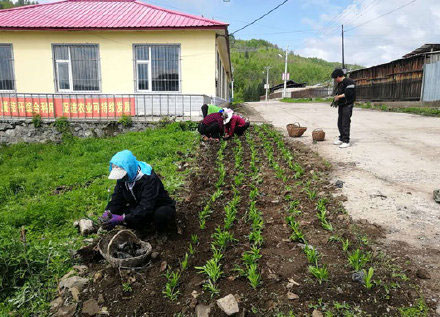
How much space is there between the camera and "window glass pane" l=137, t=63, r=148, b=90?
12.7 m

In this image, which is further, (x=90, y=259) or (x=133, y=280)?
(x=90, y=259)

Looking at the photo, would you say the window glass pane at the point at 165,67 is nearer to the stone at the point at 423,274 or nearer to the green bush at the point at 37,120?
the green bush at the point at 37,120

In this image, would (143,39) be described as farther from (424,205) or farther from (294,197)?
(424,205)

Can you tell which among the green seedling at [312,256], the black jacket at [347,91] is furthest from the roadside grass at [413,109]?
the green seedling at [312,256]

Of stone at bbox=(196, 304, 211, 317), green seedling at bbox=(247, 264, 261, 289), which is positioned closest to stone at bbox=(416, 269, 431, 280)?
green seedling at bbox=(247, 264, 261, 289)

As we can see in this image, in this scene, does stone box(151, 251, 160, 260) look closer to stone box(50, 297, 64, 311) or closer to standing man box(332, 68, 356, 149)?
stone box(50, 297, 64, 311)

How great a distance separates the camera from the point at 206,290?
264 cm

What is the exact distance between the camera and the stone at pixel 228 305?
91.9 inches

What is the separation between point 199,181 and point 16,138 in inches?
364

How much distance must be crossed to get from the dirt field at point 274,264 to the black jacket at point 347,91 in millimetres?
3198

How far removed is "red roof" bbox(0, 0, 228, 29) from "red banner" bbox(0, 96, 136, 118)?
3.13 metres

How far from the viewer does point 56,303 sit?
8.54ft

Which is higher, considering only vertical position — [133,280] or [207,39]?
[207,39]

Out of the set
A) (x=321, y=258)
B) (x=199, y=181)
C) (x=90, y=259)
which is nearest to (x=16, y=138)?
(x=199, y=181)
